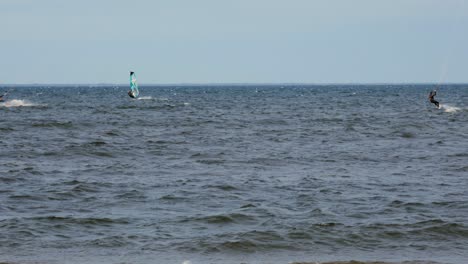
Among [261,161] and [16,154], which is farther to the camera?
[16,154]

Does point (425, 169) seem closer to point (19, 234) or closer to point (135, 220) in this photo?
point (135, 220)

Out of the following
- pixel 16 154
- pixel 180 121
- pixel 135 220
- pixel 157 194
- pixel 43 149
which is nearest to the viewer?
pixel 135 220

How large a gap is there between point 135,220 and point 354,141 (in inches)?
739

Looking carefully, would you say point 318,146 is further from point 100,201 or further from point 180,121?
point 180,121

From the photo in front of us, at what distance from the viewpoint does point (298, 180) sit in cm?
2022

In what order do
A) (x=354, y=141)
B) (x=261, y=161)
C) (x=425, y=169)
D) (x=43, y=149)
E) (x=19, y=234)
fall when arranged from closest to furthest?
(x=19, y=234) → (x=425, y=169) → (x=261, y=161) → (x=43, y=149) → (x=354, y=141)

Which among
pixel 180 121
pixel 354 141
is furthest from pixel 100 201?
pixel 180 121

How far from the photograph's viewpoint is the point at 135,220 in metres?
15.1

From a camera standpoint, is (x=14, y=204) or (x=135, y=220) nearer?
(x=135, y=220)

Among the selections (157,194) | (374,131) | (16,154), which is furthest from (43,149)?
(374,131)

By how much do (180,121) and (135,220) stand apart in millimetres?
33007

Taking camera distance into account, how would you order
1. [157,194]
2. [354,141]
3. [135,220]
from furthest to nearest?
[354,141] → [157,194] → [135,220]

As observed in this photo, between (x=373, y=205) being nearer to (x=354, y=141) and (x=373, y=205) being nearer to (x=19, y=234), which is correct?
(x=19, y=234)

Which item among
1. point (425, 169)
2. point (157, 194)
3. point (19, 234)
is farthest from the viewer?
point (425, 169)
